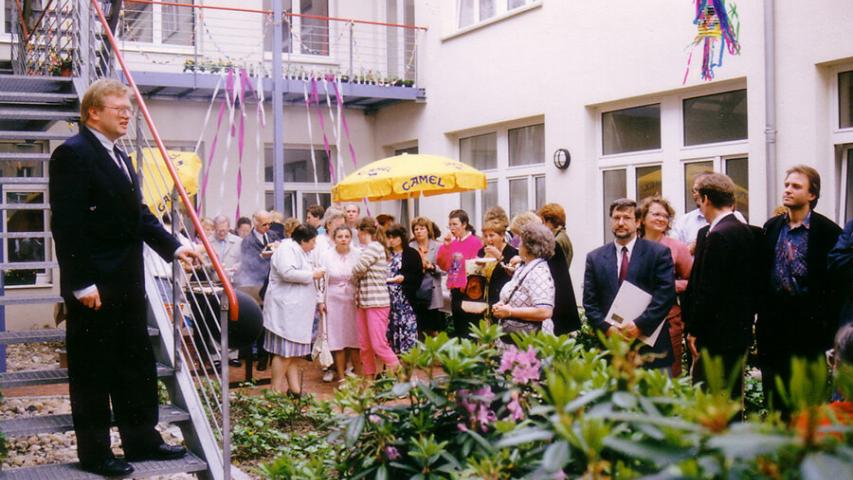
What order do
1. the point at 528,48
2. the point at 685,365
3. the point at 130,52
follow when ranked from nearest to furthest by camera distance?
the point at 685,365 < the point at 528,48 < the point at 130,52

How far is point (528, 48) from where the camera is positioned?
42.0ft

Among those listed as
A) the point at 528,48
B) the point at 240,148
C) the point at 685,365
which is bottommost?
the point at 685,365

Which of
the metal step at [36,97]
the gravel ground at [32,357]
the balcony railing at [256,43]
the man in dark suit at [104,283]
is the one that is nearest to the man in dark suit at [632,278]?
the man in dark suit at [104,283]

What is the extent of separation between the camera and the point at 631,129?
1146 cm

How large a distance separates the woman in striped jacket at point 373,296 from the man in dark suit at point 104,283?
14.2 feet

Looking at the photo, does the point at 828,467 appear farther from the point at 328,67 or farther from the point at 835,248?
the point at 328,67

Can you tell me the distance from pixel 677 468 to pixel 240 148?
14267 mm

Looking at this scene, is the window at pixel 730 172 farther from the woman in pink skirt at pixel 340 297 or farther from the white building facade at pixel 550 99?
the woman in pink skirt at pixel 340 297

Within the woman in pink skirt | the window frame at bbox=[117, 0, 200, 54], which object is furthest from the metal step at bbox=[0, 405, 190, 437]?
the window frame at bbox=[117, 0, 200, 54]

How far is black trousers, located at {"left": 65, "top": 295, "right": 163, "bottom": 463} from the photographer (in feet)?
14.1

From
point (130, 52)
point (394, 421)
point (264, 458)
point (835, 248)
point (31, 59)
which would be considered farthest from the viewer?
point (130, 52)

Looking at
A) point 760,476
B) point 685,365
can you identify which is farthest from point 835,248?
point 760,476

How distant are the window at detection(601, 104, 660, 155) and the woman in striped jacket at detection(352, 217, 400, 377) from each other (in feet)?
13.2

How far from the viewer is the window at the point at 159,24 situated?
15056mm
